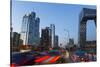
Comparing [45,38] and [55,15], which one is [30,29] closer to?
[45,38]

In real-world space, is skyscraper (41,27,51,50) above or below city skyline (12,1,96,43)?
below

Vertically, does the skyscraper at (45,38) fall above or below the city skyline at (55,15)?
below

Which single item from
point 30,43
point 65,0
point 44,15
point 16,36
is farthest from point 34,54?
point 65,0

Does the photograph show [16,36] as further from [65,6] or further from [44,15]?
[65,6]

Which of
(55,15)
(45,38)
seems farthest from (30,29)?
(55,15)

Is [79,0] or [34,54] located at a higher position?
[79,0]
